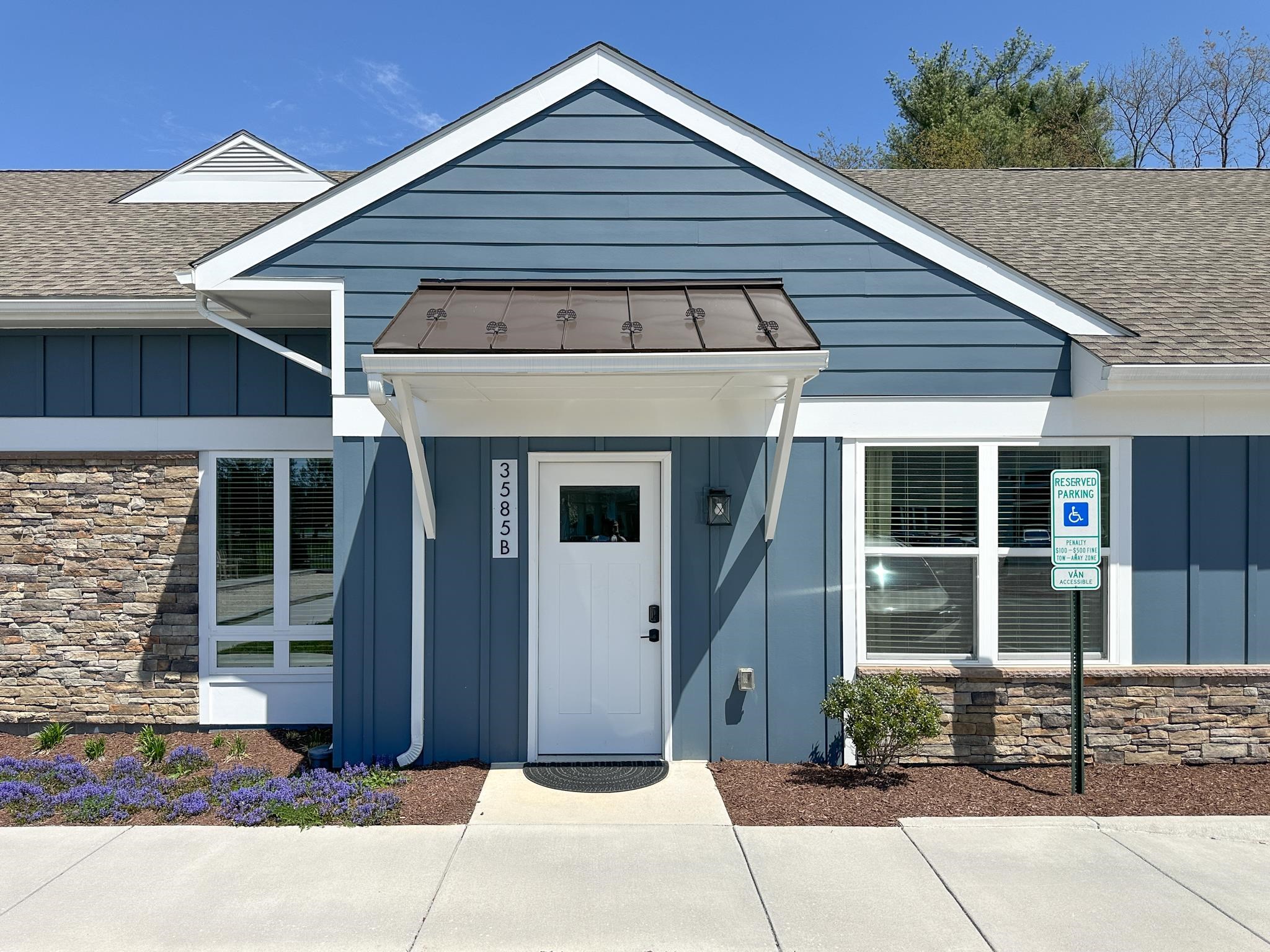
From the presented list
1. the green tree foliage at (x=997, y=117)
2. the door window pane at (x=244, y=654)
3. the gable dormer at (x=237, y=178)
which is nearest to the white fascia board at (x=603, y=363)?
the door window pane at (x=244, y=654)

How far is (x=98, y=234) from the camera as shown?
8.45 m

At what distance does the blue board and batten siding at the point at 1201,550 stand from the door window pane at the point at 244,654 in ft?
24.1

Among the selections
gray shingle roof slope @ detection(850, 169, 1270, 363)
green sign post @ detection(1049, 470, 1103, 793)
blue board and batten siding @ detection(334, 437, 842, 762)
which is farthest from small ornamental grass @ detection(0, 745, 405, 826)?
gray shingle roof slope @ detection(850, 169, 1270, 363)

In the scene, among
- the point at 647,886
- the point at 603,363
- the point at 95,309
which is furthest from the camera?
the point at 95,309

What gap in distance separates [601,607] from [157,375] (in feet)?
14.9

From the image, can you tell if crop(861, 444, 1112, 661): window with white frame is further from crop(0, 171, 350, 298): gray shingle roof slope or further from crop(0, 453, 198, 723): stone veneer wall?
crop(0, 171, 350, 298): gray shingle roof slope

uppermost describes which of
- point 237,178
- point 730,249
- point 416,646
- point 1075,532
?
point 237,178

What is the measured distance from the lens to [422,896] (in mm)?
4246

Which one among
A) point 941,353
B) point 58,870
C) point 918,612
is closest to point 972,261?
point 941,353

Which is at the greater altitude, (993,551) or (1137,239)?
(1137,239)

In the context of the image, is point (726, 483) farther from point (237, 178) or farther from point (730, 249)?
point (237, 178)

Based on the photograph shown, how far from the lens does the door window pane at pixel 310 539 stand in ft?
23.5

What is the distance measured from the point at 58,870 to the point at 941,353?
22.4 feet

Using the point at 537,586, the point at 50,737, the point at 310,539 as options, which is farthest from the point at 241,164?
the point at 537,586
